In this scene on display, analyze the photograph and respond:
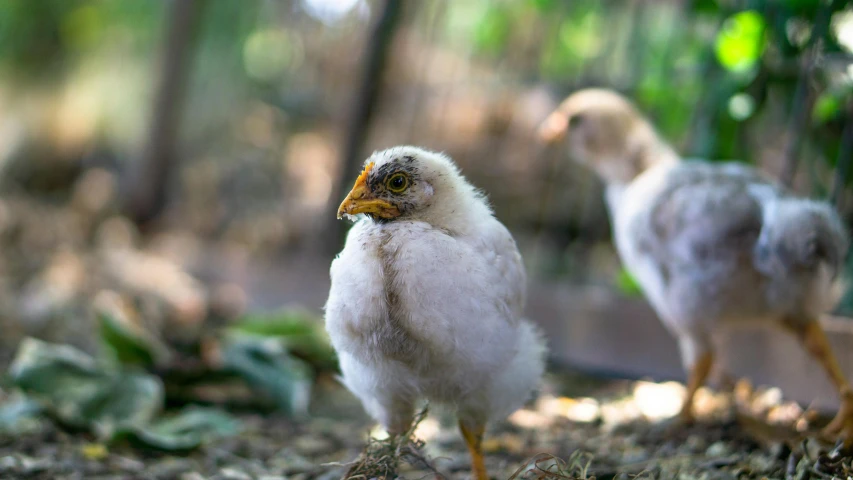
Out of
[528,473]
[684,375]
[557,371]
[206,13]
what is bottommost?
[528,473]

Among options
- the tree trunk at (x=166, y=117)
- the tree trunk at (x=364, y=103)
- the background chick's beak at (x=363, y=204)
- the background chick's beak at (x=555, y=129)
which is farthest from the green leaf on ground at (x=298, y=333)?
the tree trunk at (x=166, y=117)

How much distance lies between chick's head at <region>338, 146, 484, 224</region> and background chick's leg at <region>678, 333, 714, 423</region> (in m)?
1.51

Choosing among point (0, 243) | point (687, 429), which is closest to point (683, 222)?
point (687, 429)

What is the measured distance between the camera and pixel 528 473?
206 centimetres

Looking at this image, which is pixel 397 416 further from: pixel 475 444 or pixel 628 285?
pixel 628 285

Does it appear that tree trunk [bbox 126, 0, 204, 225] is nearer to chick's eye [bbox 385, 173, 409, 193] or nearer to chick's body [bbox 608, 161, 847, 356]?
chick's body [bbox 608, 161, 847, 356]

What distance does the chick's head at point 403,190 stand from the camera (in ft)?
6.75

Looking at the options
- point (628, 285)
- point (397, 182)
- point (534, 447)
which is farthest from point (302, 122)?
point (397, 182)

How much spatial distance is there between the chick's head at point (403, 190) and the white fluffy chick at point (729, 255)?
124 cm

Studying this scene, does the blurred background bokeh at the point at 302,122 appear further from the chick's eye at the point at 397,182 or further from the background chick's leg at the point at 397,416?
the chick's eye at the point at 397,182

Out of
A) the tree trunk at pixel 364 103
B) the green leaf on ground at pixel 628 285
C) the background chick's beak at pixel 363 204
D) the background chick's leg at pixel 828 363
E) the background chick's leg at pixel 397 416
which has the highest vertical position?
the tree trunk at pixel 364 103

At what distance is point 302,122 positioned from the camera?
7.32 metres

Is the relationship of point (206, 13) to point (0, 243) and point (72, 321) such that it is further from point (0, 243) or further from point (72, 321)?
point (72, 321)

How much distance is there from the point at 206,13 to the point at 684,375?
5.68 metres
